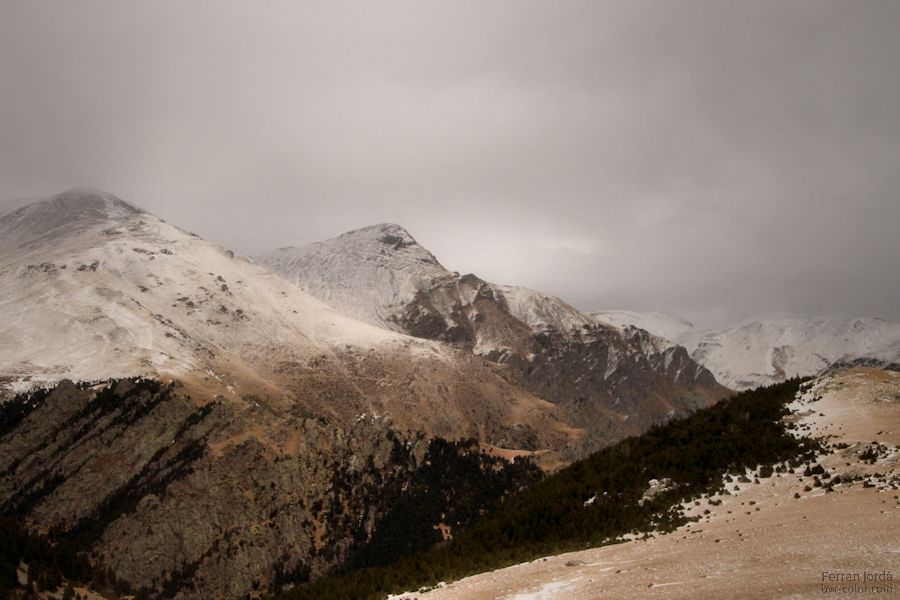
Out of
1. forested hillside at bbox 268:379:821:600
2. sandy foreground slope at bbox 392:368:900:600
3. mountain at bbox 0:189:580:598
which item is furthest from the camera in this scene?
mountain at bbox 0:189:580:598

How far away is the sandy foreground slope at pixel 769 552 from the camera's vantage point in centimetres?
2225

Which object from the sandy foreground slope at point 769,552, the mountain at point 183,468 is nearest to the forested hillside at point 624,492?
the sandy foreground slope at point 769,552

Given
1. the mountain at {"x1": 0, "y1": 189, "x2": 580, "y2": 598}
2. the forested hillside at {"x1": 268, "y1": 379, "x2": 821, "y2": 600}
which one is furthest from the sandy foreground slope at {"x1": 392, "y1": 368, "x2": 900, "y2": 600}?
the mountain at {"x1": 0, "y1": 189, "x2": 580, "y2": 598}

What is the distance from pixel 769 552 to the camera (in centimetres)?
2661

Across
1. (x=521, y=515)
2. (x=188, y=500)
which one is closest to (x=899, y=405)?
(x=521, y=515)

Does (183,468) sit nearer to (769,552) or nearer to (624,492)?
(624,492)

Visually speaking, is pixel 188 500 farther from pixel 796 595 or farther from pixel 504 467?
pixel 796 595

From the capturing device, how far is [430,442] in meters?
183

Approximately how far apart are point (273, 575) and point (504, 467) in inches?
2784

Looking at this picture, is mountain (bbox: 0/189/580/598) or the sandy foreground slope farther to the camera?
mountain (bbox: 0/189/580/598)

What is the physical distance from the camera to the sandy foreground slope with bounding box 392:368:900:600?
22250mm

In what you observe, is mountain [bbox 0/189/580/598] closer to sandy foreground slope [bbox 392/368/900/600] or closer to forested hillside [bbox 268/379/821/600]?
forested hillside [bbox 268/379/821/600]

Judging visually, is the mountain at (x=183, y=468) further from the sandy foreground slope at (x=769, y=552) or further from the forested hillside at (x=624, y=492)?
the sandy foreground slope at (x=769, y=552)

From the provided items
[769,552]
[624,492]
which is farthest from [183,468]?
[769,552]
